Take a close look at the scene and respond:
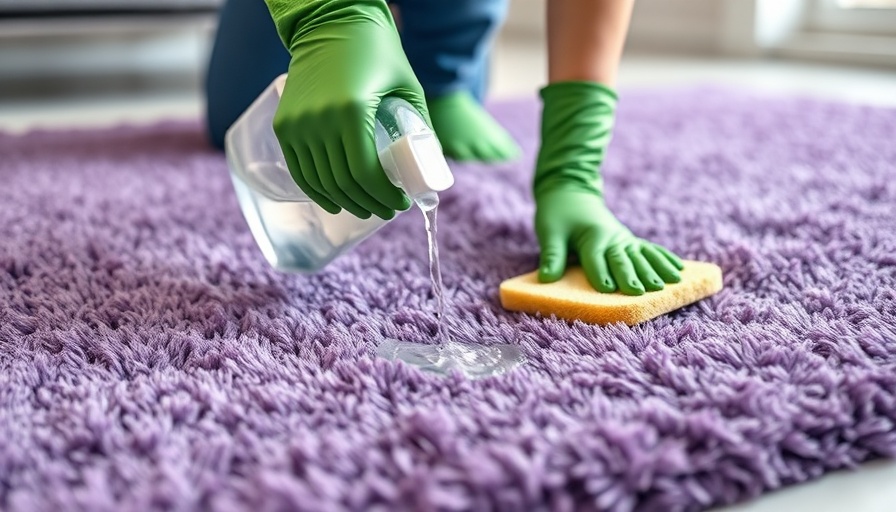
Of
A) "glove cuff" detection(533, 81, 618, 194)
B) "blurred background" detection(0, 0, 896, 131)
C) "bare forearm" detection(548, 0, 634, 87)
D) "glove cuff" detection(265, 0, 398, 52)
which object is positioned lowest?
"blurred background" detection(0, 0, 896, 131)

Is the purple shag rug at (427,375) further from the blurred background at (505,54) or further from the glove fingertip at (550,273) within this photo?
the blurred background at (505,54)

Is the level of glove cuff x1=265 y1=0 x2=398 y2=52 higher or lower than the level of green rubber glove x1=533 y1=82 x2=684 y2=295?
higher

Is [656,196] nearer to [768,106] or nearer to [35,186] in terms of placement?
[768,106]

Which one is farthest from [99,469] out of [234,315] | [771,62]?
[771,62]

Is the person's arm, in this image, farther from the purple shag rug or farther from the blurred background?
the blurred background

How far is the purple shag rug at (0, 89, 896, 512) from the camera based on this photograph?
1.51 feet

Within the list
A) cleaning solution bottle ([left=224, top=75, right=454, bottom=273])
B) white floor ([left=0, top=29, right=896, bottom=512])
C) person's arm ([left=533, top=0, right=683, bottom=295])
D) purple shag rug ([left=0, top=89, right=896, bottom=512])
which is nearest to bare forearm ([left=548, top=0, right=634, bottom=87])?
person's arm ([left=533, top=0, right=683, bottom=295])

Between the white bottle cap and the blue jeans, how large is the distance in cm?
65

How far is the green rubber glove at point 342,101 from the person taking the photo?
0.60 meters

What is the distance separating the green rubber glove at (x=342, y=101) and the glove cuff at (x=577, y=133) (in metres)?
0.22

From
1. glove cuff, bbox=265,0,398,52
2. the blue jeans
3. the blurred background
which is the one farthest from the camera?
the blurred background

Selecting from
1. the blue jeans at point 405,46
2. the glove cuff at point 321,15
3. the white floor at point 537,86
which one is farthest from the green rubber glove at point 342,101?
the white floor at point 537,86

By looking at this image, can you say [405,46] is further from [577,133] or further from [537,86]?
[537,86]

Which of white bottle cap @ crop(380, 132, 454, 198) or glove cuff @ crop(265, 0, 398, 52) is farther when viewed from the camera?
glove cuff @ crop(265, 0, 398, 52)
